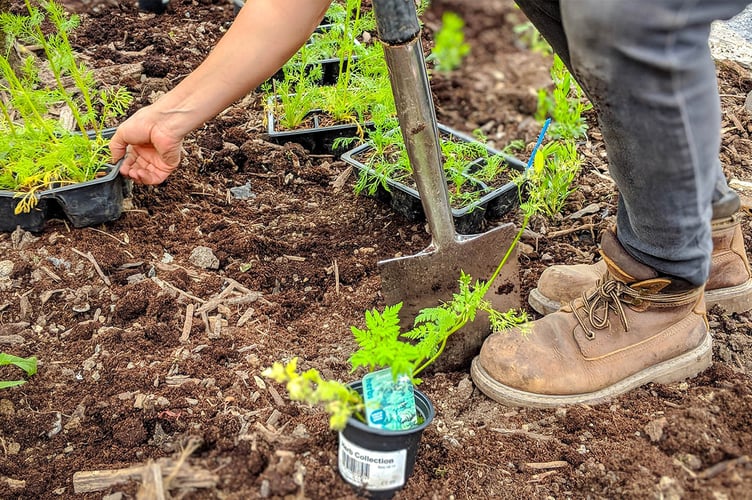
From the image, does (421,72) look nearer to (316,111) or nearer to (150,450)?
(150,450)

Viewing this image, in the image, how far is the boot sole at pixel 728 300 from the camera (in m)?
2.48

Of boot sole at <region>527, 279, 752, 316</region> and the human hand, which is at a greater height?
the human hand

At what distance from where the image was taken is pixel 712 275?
2459 millimetres

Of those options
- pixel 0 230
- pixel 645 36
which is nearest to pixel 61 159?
pixel 0 230

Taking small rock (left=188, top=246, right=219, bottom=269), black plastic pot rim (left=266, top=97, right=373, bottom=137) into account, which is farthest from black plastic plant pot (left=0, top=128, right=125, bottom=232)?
black plastic pot rim (left=266, top=97, right=373, bottom=137)

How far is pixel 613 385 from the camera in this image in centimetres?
222

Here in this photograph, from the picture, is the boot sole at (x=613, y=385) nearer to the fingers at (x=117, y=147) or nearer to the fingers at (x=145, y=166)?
the fingers at (x=145, y=166)

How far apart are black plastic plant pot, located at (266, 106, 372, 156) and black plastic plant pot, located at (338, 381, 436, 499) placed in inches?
69.4

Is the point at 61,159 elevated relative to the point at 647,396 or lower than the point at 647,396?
elevated

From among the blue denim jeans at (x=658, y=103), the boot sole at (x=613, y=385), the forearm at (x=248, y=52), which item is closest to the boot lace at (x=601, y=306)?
the boot sole at (x=613, y=385)

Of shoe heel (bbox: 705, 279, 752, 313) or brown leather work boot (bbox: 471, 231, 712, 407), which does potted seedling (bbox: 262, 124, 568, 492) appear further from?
shoe heel (bbox: 705, 279, 752, 313)

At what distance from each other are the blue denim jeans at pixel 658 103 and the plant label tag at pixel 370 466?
0.88 meters

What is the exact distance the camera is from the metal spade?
1873 mm

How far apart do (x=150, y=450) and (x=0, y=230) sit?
1322 mm
